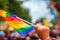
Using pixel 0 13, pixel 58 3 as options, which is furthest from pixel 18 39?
pixel 58 3

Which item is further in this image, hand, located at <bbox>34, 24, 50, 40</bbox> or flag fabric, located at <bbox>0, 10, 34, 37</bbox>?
flag fabric, located at <bbox>0, 10, 34, 37</bbox>

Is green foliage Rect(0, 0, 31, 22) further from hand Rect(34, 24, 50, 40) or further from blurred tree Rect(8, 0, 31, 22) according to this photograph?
hand Rect(34, 24, 50, 40)

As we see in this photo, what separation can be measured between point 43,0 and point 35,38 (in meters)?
22.7

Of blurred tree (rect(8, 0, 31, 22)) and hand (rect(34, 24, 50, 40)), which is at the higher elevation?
blurred tree (rect(8, 0, 31, 22))

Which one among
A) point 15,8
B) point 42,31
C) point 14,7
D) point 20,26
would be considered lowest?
point 42,31

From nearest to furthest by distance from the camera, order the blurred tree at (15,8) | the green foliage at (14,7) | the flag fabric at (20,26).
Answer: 1. the flag fabric at (20,26)
2. the green foliage at (14,7)
3. the blurred tree at (15,8)

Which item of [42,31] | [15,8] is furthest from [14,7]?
[42,31]

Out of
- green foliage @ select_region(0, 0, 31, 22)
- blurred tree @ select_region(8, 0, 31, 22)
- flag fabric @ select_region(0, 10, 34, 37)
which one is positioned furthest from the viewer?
blurred tree @ select_region(8, 0, 31, 22)

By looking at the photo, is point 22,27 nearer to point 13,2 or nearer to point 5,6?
point 5,6

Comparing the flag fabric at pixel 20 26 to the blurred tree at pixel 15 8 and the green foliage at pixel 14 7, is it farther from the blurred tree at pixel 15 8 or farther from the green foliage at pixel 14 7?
the blurred tree at pixel 15 8

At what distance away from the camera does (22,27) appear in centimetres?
892

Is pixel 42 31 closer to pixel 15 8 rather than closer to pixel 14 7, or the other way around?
pixel 14 7

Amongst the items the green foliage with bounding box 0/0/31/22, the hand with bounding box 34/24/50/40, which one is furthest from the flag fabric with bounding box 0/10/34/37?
the green foliage with bounding box 0/0/31/22

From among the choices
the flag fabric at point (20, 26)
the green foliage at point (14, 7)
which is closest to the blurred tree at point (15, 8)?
the green foliage at point (14, 7)
